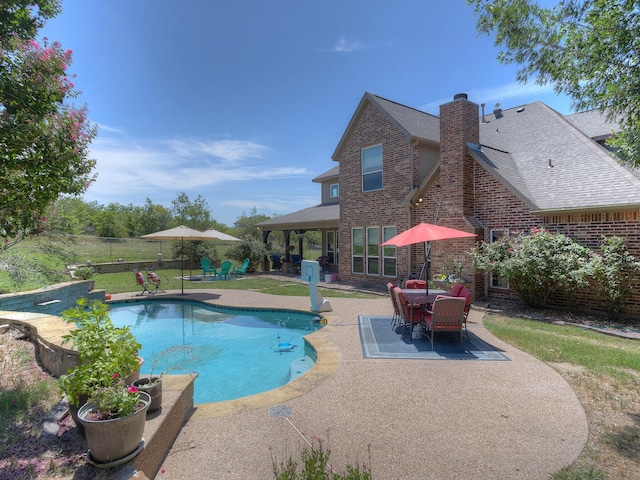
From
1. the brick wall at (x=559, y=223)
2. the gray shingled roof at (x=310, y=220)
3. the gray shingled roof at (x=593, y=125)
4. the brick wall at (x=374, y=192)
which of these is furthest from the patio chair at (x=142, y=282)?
the gray shingled roof at (x=593, y=125)

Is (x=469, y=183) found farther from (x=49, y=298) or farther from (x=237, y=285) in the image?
(x=49, y=298)

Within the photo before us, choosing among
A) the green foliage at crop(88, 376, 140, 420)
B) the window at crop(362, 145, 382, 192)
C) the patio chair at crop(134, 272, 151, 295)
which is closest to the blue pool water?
the patio chair at crop(134, 272, 151, 295)

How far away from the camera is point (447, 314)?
255 inches

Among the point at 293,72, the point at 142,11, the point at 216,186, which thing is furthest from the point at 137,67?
the point at 216,186

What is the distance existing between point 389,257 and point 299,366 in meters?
8.21

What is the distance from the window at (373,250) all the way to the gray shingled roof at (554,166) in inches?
206

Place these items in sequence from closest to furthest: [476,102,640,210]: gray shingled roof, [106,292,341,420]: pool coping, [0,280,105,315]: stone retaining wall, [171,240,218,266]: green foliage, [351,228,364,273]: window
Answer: [106,292,341,420]: pool coping, [0,280,105,315]: stone retaining wall, [476,102,640,210]: gray shingled roof, [351,228,364,273]: window, [171,240,218,266]: green foliage

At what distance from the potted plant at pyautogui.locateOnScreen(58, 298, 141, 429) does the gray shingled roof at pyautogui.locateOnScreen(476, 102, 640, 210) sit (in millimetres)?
11014

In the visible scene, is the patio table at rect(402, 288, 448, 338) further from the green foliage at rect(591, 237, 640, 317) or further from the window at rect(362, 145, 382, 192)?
the window at rect(362, 145, 382, 192)

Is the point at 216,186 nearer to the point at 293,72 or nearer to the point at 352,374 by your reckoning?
the point at 293,72

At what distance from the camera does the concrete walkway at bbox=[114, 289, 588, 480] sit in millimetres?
3000

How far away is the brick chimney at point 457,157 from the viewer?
11336 mm

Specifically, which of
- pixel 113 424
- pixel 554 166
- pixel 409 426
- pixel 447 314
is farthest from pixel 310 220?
pixel 113 424

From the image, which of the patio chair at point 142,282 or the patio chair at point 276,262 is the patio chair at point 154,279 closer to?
the patio chair at point 142,282
